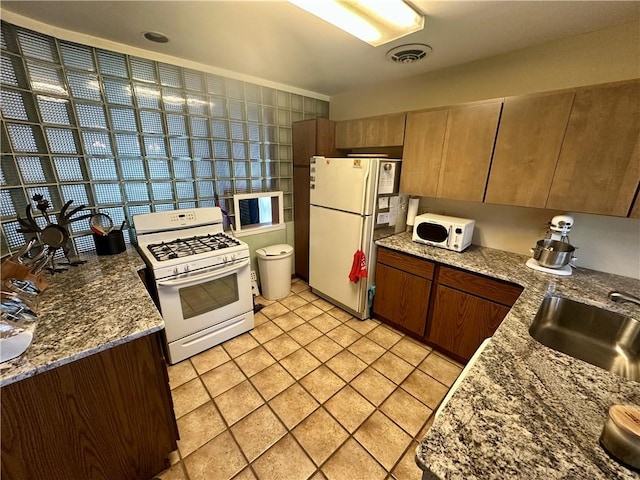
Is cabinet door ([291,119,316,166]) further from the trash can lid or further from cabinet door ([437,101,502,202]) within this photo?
cabinet door ([437,101,502,202])

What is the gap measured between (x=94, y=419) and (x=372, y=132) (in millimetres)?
2731

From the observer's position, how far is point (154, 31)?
1.67 metres

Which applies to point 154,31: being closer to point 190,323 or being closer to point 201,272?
point 201,272

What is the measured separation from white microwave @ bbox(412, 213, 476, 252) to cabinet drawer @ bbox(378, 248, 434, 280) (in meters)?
0.22

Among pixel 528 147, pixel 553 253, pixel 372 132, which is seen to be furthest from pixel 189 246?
pixel 553 253

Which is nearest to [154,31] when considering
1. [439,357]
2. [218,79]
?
[218,79]

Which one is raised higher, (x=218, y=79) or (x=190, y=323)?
(x=218, y=79)

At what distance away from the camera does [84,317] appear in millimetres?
1130

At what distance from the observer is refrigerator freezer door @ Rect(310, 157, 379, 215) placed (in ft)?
7.06

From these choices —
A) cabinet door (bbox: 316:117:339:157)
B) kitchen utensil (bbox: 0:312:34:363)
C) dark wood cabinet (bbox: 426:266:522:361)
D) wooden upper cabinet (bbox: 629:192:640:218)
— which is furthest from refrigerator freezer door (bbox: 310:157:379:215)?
kitchen utensil (bbox: 0:312:34:363)

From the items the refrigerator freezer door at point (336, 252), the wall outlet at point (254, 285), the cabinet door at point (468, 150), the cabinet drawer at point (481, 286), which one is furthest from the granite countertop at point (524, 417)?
the wall outlet at point (254, 285)

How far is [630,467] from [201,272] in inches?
83.0

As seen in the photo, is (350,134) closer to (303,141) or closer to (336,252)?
(303,141)

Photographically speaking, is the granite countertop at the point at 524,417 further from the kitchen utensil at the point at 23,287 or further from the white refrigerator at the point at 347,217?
the kitchen utensil at the point at 23,287
